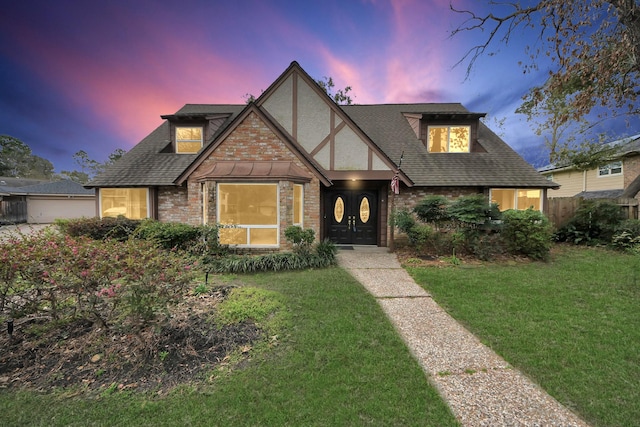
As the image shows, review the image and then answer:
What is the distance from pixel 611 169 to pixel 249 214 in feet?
77.1

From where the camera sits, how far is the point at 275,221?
9.14 meters

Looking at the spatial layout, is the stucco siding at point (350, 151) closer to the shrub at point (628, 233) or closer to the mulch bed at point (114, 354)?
the mulch bed at point (114, 354)

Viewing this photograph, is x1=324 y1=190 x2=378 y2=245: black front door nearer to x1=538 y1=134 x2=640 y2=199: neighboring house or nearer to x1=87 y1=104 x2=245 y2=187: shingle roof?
x1=87 y1=104 x2=245 y2=187: shingle roof

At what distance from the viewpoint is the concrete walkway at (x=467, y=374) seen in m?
2.44

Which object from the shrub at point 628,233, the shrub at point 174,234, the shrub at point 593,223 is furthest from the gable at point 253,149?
the shrub at point 628,233

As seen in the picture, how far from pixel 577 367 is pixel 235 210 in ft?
29.8

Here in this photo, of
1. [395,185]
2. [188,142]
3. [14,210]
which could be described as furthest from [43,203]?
[395,185]

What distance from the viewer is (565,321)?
4406 millimetres

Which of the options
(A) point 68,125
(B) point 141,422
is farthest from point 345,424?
(A) point 68,125

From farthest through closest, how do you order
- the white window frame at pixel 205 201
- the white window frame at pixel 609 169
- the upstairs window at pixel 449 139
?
the white window frame at pixel 609 169, the upstairs window at pixel 449 139, the white window frame at pixel 205 201

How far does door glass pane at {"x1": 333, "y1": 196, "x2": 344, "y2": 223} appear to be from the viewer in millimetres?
11977

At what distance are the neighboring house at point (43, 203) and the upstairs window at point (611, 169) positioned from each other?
142 ft

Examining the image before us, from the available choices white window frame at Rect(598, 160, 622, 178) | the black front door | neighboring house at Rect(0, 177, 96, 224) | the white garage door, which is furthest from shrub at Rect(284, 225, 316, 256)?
the white garage door

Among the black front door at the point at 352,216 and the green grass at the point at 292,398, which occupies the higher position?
the black front door at the point at 352,216
